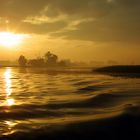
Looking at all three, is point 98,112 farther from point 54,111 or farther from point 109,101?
point 109,101

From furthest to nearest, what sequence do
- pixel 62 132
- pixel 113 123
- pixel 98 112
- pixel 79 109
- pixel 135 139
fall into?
pixel 79 109 → pixel 98 112 → pixel 113 123 → pixel 62 132 → pixel 135 139

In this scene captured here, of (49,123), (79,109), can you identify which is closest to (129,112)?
(79,109)

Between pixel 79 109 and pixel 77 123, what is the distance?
5069 millimetres

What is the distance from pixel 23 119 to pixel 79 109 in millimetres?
4774

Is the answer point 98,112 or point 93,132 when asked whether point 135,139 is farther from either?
point 98,112

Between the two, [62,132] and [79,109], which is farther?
[79,109]

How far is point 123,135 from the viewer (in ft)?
43.7

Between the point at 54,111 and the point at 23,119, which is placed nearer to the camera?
the point at 23,119

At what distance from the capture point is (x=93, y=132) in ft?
45.1

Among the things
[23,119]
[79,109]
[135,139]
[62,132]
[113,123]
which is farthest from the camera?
[79,109]

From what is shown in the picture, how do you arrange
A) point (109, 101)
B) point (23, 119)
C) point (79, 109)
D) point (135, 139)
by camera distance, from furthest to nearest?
point (109, 101) → point (79, 109) → point (23, 119) → point (135, 139)

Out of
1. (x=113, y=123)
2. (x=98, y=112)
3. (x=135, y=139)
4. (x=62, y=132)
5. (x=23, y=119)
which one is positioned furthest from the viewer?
(x=98, y=112)

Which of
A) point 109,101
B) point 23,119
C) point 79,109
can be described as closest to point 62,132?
point 23,119

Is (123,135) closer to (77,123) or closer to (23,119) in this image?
(77,123)
